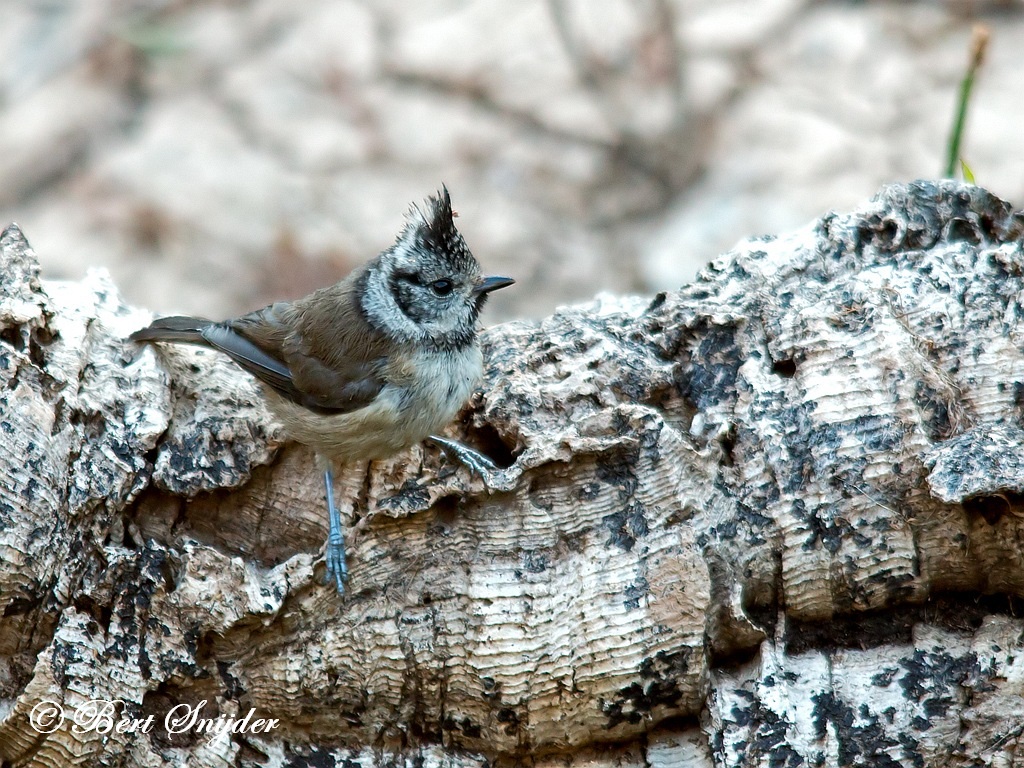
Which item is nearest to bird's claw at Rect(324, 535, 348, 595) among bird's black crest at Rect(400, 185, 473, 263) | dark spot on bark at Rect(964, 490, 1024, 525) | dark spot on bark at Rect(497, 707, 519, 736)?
dark spot on bark at Rect(497, 707, 519, 736)

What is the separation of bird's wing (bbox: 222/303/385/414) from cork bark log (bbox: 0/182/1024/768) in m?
0.51

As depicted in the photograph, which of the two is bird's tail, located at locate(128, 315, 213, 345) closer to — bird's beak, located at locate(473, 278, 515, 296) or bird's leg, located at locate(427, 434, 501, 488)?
bird's leg, located at locate(427, 434, 501, 488)

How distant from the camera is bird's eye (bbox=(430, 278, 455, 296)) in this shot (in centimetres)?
436

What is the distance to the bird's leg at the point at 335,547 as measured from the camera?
11.1 feet

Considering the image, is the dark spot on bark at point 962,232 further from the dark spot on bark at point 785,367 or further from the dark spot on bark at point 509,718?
the dark spot on bark at point 509,718

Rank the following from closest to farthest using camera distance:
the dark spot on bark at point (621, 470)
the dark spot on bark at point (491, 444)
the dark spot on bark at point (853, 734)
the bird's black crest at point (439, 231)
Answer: the dark spot on bark at point (853, 734) → the dark spot on bark at point (621, 470) → the dark spot on bark at point (491, 444) → the bird's black crest at point (439, 231)

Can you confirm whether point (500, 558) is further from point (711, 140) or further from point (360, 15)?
point (360, 15)

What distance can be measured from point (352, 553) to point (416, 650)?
1.24ft

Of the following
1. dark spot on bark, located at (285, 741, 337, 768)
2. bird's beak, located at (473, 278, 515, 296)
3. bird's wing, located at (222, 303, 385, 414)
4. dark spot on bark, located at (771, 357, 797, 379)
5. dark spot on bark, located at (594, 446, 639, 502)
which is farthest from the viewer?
bird's beak, located at (473, 278, 515, 296)

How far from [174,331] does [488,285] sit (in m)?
1.23

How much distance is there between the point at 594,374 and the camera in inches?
146

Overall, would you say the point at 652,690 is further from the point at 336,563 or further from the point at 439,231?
the point at 439,231

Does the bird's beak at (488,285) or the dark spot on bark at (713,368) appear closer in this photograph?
the dark spot on bark at (713,368)

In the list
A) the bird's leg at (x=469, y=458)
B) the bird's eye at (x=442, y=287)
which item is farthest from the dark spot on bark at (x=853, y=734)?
the bird's eye at (x=442, y=287)
